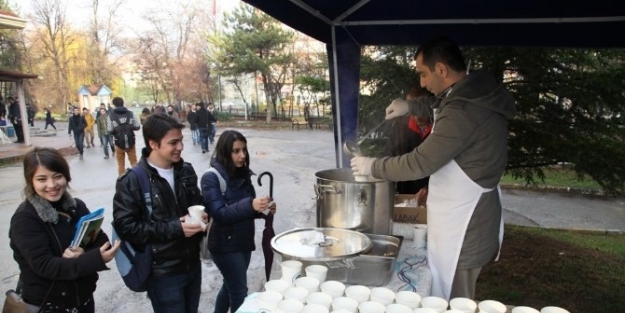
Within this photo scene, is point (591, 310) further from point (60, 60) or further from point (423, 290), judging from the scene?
point (60, 60)

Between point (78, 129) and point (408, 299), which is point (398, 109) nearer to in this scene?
point (408, 299)

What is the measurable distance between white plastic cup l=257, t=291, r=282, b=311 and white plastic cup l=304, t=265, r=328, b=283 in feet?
0.65

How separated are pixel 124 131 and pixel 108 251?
21.9ft

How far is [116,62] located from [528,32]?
36.6 metres

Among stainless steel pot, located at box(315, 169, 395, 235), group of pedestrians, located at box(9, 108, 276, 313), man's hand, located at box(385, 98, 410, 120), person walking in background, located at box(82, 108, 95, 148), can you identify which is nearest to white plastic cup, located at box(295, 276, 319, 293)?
stainless steel pot, located at box(315, 169, 395, 235)

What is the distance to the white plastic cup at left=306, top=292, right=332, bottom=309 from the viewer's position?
1349 millimetres

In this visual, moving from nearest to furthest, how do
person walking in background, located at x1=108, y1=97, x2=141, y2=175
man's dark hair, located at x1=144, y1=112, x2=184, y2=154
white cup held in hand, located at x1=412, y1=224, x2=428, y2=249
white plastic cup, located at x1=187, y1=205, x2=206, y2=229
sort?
white plastic cup, located at x1=187, y1=205, x2=206, y2=229, man's dark hair, located at x1=144, y1=112, x2=184, y2=154, white cup held in hand, located at x1=412, y1=224, x2=428, y2=249, person walking in background, located at x1=108, y1=97, x2=141, y2=175

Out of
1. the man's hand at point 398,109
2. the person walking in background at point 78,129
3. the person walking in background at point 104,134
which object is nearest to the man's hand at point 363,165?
the man's hand at point 398,109

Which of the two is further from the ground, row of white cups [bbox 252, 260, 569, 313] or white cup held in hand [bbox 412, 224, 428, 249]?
row of white cups [bbox 252, 260, 569, 313]

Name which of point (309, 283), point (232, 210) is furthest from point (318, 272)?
point (232, 210)

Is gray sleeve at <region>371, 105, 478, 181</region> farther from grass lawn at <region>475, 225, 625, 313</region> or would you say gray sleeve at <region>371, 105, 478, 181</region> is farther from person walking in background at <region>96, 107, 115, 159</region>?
person walking in background at <region>96, 107, 115, 159</region>

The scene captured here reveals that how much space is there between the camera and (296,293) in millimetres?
1401

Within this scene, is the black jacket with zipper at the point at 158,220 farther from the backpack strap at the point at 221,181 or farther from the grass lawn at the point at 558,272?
the grass lawn at the point at 558,272

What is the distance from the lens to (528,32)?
314 cm
